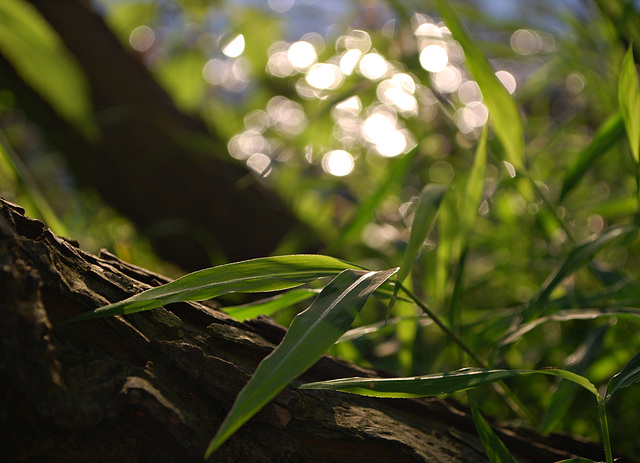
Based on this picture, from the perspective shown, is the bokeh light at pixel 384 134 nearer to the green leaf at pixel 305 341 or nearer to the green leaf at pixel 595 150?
the green leaf at pixel 595 150

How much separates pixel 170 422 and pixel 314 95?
1.53 meters

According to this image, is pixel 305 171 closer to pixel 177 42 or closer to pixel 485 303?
pixel 177 42

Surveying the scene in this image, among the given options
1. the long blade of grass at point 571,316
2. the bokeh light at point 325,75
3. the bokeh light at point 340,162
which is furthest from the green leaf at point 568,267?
the bokeh light at point 325,75

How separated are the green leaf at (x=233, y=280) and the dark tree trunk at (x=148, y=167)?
877mm

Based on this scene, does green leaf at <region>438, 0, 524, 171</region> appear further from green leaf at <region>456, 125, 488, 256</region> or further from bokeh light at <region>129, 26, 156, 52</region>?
bokeh light at <region>129, 26, 156, 52</region>

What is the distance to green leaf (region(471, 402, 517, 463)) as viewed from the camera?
1.10 ft

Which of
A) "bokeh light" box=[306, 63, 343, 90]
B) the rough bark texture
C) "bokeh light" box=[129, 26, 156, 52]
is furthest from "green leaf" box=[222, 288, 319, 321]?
"bokeh light" box=[129, 26, 156, 52]

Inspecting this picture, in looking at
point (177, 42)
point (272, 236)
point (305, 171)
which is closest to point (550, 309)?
point (272, 236)

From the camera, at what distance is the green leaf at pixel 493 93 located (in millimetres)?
446

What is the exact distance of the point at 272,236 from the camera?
1226mm

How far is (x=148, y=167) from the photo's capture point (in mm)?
1226

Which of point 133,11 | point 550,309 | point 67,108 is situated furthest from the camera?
point 133,11

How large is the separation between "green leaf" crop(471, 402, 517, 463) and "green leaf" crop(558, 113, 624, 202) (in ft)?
0.88

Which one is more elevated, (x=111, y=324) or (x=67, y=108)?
(x=67, y=108)
